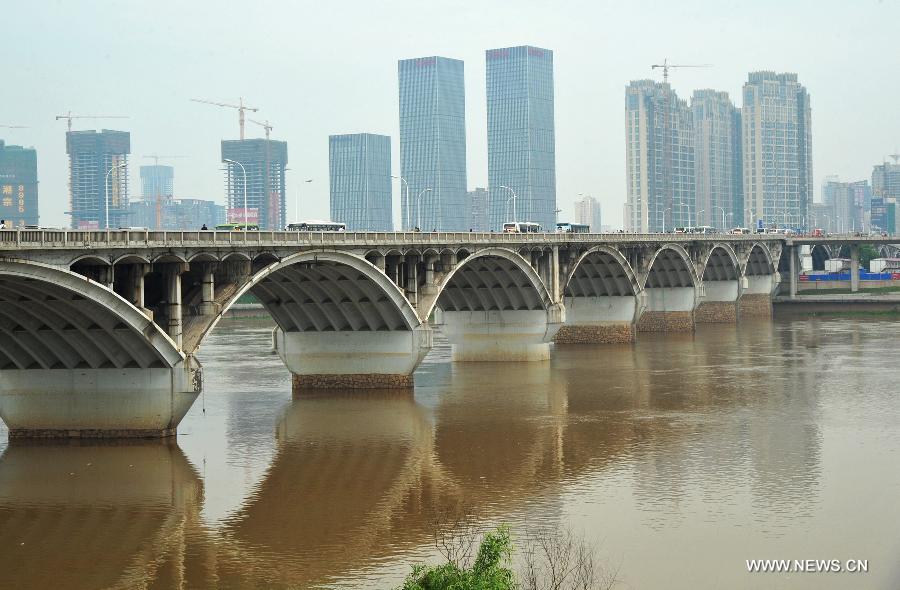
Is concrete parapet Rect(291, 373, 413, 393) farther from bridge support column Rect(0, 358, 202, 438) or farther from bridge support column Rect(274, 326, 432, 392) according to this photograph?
bridge support column Rect(0, 358, 202, 438)

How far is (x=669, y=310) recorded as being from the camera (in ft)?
417

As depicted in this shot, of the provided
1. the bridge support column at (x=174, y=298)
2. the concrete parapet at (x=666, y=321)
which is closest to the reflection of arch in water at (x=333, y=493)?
the bridge support column at (x=174, y=298)

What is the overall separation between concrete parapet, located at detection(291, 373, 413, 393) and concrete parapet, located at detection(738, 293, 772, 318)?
82239 mm

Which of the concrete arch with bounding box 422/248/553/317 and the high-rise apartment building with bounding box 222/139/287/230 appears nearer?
the concrete arch with bounding box 422/248/553/317

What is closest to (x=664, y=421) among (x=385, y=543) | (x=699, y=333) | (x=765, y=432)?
(x=765, y=432)

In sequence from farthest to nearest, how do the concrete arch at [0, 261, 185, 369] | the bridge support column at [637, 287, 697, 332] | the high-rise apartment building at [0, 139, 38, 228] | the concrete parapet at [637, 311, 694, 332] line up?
the high-rise apartment building at [0, 139, 38, 228]
the bridge support column at [637, 287, 697, 332]
the concrete parapet at [637, 311, 694, 332]
the concrete arch at [0, 261, 185, 369]

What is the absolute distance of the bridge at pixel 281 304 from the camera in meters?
51.1

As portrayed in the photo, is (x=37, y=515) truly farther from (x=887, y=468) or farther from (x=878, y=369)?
(x=878, y=369)

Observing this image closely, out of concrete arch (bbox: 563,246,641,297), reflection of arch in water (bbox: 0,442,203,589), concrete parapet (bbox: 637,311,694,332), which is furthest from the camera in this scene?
concrete parapet (bbox: 637,311,694,332)

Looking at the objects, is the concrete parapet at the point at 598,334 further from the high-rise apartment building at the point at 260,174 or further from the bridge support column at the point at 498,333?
the high-rise apartment building at the point at 260,174

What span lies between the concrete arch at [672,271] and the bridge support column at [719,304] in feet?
38.5
